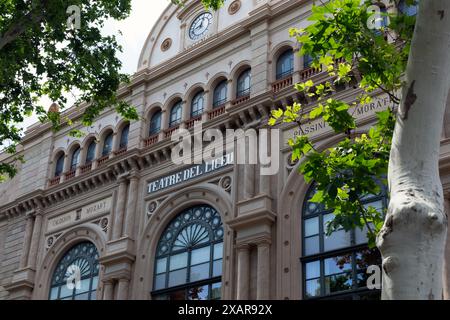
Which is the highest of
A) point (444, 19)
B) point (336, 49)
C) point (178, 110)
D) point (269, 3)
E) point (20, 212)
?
point (269, 3)

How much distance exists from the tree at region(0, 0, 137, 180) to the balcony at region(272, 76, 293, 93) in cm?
619

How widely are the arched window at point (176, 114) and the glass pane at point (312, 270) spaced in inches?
394

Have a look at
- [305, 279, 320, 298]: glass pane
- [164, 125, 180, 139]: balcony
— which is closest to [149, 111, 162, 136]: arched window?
[164, 125, 180, 139]: balcony

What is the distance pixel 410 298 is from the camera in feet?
22.3

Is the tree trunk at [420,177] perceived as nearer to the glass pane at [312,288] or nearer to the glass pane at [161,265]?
the glass pane at [312,288]

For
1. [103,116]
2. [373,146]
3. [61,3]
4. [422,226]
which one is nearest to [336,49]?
[373,146]

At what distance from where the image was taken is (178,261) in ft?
82.2

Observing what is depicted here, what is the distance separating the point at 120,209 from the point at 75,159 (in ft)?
19.8

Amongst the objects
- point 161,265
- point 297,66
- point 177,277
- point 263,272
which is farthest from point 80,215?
point 297,66

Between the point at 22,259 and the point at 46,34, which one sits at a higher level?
the point at 46,34

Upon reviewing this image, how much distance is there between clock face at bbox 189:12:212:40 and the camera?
30.8 metres

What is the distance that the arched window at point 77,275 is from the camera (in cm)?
2756

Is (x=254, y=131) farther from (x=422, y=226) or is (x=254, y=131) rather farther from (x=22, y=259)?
(x=422, y=226)

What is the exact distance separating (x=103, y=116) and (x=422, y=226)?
86.7 feet
